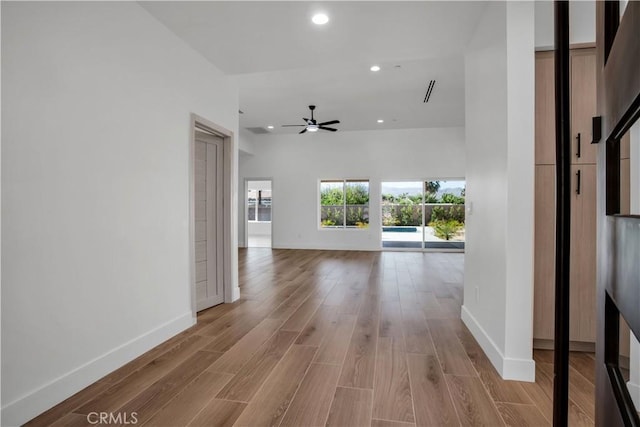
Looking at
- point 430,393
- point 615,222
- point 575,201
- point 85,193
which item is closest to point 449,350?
point 430,393

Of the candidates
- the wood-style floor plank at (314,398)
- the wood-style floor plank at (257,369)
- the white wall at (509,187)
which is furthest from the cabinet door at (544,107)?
the wood-style floor plank at (257,369)

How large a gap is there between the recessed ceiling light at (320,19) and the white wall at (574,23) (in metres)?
1.59

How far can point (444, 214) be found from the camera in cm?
821

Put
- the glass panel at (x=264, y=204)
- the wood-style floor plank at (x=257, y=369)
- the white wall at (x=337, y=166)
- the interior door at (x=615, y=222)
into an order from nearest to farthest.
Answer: the interior door at (x=615, y=222), the wood-style floor plank at (x=257, y=369), the white wall at (x=337, y=166), the glass panel at (x=264, y=204)

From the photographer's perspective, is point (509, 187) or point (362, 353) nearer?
point (509, 187)

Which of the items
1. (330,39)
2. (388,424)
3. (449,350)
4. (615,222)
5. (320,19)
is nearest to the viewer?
(615,222)

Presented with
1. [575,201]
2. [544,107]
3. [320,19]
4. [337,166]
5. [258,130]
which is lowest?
[575,201]

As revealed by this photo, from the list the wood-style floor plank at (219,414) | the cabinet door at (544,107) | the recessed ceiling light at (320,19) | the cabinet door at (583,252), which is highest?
the recessed ceiling light at (320,19)

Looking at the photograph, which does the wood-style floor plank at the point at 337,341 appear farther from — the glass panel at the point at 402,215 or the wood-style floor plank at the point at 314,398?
the glass panel at the point at 402,215

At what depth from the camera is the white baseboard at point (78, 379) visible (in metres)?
1.61

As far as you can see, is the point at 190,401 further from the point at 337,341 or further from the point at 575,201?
the point at 575,201

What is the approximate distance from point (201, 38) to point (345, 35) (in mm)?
1308

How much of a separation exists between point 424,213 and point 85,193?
297 inches
